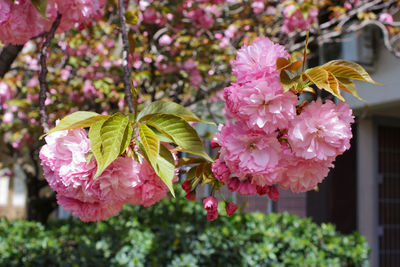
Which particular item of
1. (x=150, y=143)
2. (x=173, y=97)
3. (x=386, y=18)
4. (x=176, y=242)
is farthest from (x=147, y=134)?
(x=386, y=18)

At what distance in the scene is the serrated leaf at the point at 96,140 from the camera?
71cm

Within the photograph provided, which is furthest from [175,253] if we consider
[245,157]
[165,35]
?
[245,157]

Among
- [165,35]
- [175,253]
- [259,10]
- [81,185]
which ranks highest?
[259,10]

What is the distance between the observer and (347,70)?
0.74 metres

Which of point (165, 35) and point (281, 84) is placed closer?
point (281, 84)

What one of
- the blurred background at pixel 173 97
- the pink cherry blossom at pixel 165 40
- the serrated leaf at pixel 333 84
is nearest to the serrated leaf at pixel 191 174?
the serrated leaf at pixel 333 84

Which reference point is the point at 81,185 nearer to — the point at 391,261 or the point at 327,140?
the point at 327,140

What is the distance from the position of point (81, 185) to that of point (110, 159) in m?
0.16

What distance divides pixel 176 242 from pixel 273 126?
251 centimetres

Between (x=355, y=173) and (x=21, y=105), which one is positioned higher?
(x=21, y=105)

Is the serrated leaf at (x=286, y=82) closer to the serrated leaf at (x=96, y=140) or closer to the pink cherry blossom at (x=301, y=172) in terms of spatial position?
the pink cherry blossom at (x=301, y=172)

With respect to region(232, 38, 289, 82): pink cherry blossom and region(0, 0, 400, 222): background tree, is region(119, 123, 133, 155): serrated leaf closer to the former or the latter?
region(232, 38, 289, 82): pink cherry blossom

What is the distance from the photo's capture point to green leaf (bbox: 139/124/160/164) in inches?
28.5

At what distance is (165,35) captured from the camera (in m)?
3.57
